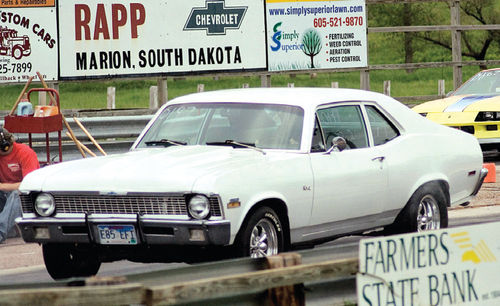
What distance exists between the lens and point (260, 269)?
19.9 feet

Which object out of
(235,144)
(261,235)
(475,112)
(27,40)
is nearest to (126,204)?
(261,235)

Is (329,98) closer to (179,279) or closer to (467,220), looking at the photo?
(467,220)

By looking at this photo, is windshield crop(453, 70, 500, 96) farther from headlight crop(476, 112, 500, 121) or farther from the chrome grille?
the chrome grille

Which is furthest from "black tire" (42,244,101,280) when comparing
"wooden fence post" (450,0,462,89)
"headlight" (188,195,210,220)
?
"wooden fence post" (450,0,462,89)

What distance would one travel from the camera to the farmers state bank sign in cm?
636

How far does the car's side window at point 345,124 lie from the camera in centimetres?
985

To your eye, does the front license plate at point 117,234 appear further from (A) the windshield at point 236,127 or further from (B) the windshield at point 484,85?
(B) the windshield at point 484,85

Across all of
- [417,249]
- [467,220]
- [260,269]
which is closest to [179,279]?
[260,269]

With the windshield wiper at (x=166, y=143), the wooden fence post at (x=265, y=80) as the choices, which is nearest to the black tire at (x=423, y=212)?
the windshield wiper at (x=166, y=143)

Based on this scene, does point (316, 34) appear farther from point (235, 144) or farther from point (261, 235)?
point (261, 235)

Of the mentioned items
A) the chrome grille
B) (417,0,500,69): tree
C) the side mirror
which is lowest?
the chrome grille

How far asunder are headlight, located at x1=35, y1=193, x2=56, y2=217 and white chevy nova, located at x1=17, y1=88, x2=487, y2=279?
10 millimetres

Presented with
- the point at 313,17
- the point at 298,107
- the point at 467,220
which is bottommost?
the point at 467,220

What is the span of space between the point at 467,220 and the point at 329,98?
3.61 m
